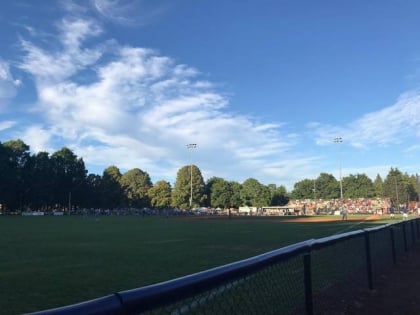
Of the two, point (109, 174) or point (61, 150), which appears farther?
point (109, 174)

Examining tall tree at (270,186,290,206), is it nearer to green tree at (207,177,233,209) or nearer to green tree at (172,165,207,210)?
green tree at (207,177,233,209)

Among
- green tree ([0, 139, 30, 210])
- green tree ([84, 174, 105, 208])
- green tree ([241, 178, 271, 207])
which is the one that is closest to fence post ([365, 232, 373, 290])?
green tree ([0, 139, 30, 210])

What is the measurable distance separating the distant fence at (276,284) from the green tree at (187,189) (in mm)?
118011

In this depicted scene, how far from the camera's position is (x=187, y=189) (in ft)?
427

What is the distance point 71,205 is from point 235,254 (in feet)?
368

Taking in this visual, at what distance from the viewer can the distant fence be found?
6.65 feet

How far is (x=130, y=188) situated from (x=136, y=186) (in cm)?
705

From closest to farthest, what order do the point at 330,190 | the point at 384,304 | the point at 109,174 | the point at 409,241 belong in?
the point at 384,304
the point at 409,241
the point at 109,174
the point at 330,190

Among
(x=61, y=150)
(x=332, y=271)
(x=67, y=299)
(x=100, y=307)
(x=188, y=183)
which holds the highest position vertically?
(x=61, y=150)

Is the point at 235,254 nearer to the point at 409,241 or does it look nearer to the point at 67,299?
the point at 409,241

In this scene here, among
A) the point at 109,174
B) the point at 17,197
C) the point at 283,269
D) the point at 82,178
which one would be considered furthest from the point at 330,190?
the point at 283,269

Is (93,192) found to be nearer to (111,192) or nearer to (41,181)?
(111,192)

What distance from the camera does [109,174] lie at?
139 meters

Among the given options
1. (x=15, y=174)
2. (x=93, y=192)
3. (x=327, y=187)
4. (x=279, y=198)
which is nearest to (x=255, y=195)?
(x=279, y=198)
